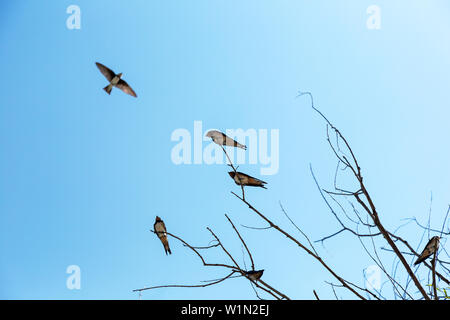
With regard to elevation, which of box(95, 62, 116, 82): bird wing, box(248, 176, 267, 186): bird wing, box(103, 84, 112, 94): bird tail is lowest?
box(248, 176, 267, 186): bird wing

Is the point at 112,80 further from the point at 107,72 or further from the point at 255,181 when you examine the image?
the point at 255,181

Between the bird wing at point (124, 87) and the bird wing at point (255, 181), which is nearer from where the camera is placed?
the bird wing at point (255, 181)

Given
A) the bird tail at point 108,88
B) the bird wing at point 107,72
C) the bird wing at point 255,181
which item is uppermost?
the bird wing at point 107,72

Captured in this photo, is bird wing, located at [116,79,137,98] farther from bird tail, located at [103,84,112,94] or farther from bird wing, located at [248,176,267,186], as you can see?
bird wing, located at [248,176,267,186]

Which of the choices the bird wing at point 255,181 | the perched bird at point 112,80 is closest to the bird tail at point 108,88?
the perched bird at point 112,80

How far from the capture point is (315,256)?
29.5 inches

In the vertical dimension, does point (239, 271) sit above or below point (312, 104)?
below

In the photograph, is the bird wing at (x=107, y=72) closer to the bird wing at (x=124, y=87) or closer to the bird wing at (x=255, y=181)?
the bird wing at (x=124, y=87)

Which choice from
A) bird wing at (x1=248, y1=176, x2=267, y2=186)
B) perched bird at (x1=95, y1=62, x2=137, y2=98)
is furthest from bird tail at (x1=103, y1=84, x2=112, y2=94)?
bird wing at (x1=248, y1=176, x2=267, y2=186)

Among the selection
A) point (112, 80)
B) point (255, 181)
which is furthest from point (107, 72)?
point (255, 181)
